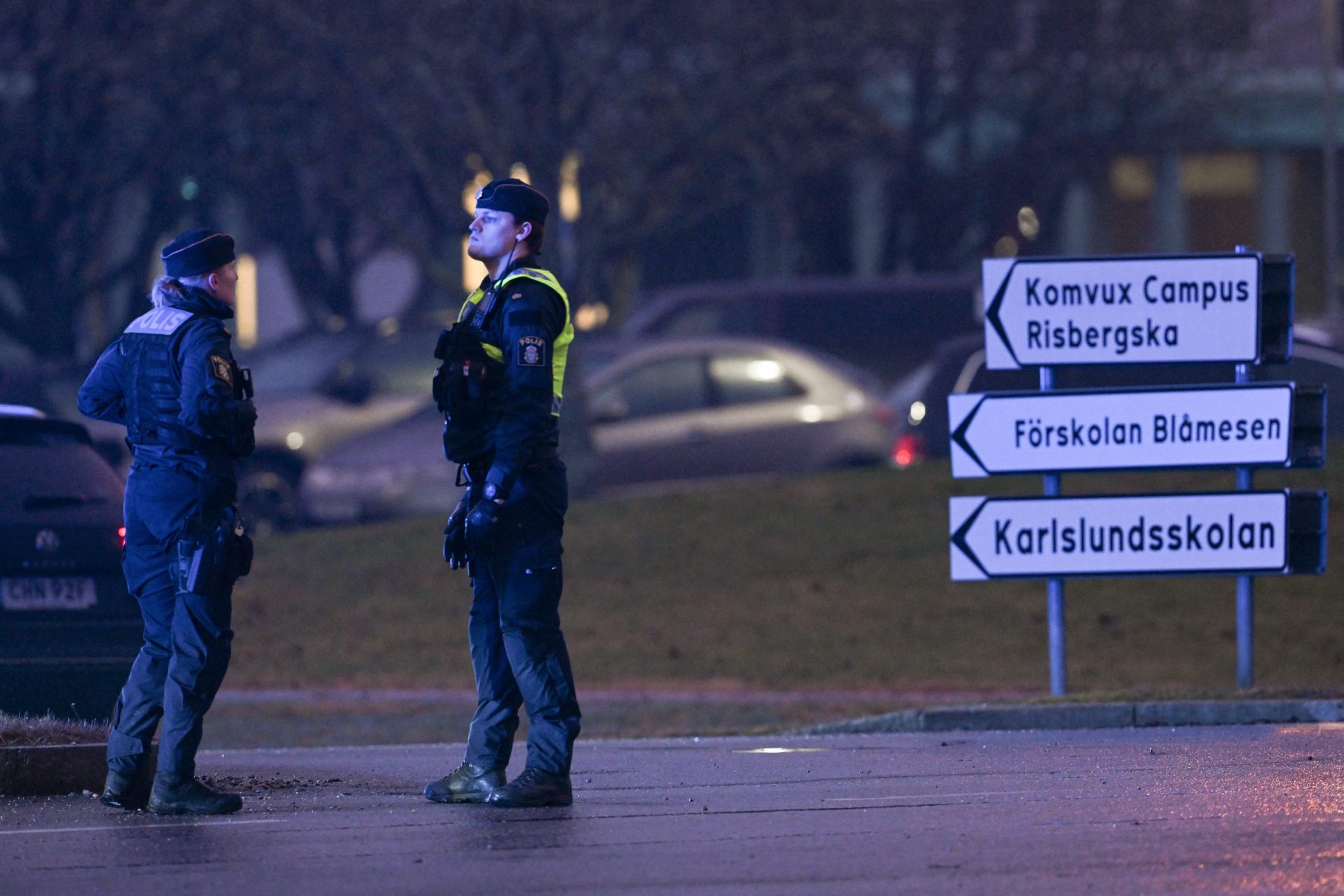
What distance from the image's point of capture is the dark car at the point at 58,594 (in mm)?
9133

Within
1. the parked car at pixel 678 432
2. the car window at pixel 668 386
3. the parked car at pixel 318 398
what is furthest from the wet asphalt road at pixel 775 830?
the parked car at pixel 318 398

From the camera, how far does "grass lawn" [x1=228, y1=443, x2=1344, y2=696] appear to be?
14.1 metres

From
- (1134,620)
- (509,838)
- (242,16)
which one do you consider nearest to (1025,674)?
(1134,620)

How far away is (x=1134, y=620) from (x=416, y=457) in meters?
6.47

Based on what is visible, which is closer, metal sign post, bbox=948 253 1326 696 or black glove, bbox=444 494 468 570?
black glove, bbox=444 494 468 570

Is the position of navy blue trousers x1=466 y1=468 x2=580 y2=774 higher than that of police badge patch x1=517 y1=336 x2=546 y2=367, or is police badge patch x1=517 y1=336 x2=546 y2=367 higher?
police badge patch x1=517 y1=336 x2=546 y2=367

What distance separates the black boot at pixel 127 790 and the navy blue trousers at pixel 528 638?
3.55ft

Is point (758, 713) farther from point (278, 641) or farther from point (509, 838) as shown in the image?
point (509, 838)

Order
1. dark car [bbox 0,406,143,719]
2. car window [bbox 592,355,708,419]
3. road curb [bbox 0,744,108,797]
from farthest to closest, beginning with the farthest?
car window [bbox 592,355,708,419]
dark car [bbox 0,406,143,719]
road curb [bbox 0,744,108,797]

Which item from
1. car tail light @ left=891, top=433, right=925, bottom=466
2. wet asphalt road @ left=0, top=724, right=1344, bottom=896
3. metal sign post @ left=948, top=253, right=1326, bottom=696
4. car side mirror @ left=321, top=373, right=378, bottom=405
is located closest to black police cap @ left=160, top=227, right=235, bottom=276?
wet asphalt road @ left=0, top=724, right=1344, bottom=896

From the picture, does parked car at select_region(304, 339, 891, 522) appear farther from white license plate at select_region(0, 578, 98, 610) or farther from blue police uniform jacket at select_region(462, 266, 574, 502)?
blue police uniform jacket at select_region(462, 266, 574, 502)

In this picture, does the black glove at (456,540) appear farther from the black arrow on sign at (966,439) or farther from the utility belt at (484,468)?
the black arrow on sign at (966,439)

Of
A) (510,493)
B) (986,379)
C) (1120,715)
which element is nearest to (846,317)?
(986,379)

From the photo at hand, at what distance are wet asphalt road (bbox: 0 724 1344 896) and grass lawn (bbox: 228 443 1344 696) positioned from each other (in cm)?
512
